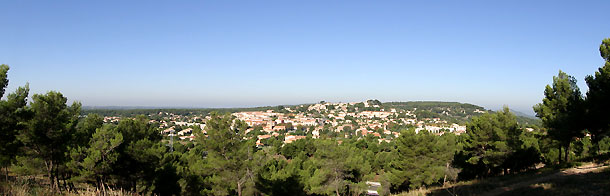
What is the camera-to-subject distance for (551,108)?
49.1 feet

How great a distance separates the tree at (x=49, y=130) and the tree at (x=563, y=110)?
1970 cm

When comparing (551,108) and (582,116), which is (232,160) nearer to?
(582,116)

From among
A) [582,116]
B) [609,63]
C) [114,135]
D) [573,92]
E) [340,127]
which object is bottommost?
[340,127]

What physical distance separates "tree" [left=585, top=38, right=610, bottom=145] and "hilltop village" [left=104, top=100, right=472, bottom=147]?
165 ft

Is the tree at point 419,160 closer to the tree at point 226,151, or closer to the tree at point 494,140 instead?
the tree at point 494,140

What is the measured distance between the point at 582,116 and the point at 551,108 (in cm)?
375

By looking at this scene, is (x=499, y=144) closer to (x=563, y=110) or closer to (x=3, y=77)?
(x=563, y=110)

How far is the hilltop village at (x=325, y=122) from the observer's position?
2795 inches

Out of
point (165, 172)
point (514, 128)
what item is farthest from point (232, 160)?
point (514, 128)

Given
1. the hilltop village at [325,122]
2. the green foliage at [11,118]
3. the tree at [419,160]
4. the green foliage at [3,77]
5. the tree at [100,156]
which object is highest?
the green foliage at [3,77]

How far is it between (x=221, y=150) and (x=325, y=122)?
9984cm

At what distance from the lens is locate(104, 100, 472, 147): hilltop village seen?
233 feet

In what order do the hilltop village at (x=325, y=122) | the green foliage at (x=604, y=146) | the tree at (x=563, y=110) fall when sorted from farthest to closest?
the hilltop village at (x=325, y=122), the green foliage at (x=604, y=146), the tree at (x=563, y=110)

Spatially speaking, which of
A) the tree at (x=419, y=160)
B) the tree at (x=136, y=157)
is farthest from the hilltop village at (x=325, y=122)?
the tree at (x=136, y=157)
